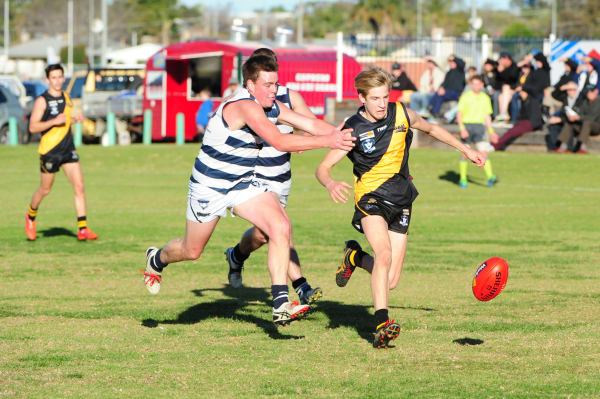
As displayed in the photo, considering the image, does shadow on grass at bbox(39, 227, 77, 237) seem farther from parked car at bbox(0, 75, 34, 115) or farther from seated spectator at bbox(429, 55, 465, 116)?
parked car at bbox(0, 75, 34, 115)

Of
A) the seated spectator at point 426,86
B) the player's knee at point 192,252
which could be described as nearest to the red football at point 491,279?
the player's knee at point 192,252

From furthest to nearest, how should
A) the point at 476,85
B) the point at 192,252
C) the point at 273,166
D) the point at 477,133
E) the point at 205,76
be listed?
the point at 205,76
the point at 477,133
the point at 476,85
the point at 273,166
the point at 192,252

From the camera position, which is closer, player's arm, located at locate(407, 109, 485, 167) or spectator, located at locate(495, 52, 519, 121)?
player's arm, located at locate(407, 109, 485, 167)

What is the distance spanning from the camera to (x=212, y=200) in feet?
26.2

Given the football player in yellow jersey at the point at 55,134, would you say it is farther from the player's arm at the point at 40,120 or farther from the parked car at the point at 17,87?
the parked car at the point at 17,87

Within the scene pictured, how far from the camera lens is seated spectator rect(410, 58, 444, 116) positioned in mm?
28938

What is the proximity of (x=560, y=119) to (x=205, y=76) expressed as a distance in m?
13.9

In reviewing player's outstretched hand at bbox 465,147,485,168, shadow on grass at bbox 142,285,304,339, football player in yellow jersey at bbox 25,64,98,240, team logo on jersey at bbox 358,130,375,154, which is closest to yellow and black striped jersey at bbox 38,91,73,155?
football player in yellow jersey at bbox 25,64,98,240

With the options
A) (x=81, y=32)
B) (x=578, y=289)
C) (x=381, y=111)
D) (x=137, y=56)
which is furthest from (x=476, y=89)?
(x=81, y=32)

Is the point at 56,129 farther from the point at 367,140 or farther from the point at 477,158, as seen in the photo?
the point at 477,158

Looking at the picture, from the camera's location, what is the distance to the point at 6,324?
859cm

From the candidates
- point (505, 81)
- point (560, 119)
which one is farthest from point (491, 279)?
point (505, 81)

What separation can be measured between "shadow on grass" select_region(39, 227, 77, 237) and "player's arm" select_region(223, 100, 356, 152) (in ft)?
26.2

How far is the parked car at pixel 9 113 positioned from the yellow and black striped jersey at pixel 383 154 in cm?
2662
